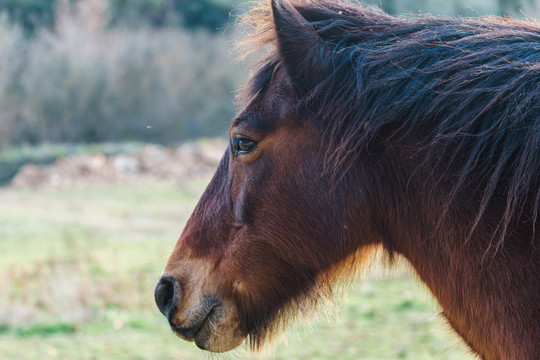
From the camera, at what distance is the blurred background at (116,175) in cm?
594

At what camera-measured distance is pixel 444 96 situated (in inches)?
70.0

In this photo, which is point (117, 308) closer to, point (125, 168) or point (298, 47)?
point (298, 47)

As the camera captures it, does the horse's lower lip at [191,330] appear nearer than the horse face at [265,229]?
No

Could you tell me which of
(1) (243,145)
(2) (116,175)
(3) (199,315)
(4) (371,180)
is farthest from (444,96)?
(2) (116,175)

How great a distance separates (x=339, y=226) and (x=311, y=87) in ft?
1.54

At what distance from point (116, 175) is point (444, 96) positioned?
16.4 meters

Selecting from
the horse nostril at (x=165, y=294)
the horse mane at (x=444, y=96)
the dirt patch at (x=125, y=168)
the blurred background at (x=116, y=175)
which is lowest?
the dirt patch at (x=125, y=168)

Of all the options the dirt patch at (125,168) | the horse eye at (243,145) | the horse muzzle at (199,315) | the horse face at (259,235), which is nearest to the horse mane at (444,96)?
the horse face at (259,235)

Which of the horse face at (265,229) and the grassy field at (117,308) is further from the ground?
the horse face at (265,229)

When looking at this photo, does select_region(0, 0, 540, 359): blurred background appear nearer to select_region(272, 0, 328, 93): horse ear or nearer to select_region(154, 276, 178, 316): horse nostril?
select_region(154, 276, 178, 316): horse nostril

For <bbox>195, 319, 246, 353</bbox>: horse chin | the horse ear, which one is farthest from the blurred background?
the horse ear

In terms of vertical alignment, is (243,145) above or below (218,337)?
above

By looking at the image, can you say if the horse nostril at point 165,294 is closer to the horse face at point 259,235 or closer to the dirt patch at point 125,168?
the horse face at point 259,235

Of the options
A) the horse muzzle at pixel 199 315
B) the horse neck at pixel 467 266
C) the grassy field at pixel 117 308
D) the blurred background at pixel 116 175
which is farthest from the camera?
the blurred background at pixel 116 175
